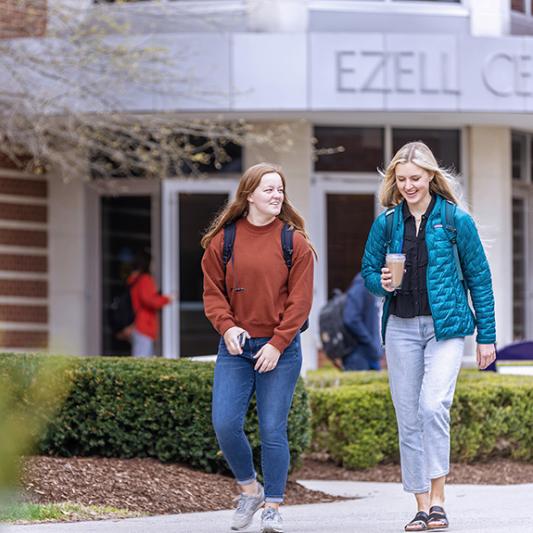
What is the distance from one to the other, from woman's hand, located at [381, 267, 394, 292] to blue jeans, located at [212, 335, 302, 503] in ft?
1.78

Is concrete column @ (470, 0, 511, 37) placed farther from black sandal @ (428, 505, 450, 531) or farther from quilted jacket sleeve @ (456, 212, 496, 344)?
black sandal @ (428, 505, 450, 531)

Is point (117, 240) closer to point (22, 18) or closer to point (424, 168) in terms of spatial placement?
point (22, 18)

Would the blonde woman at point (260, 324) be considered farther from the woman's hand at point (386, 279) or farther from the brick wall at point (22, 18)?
the brick wall at point (22, 18)

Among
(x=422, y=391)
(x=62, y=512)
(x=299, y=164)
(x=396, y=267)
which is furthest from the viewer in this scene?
(x=299, y=164)

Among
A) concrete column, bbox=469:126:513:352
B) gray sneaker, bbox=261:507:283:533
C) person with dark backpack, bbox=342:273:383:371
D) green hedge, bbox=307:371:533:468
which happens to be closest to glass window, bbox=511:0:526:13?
concrete column, bbox=469:126:513:352

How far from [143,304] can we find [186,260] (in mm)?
1286

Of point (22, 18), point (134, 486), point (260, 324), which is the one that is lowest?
point (134, 486)

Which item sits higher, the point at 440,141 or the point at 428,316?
the point at 440,141

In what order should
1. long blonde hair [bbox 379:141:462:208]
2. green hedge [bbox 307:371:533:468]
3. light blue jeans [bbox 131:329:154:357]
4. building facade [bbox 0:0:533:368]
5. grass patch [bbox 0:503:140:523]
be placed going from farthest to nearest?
light blue jeans [bbox 131:329:154:357] < building facade [bbox 0:0:533:368] < green hedge [bbox 307:371:533:468] < grass patch [bbox 0:503:140:523] < long blonde hair [bbox 379:141:462:208]

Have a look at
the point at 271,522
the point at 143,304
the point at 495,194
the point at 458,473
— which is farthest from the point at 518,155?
the point at 271,522

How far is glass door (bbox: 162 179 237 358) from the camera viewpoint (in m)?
18.5

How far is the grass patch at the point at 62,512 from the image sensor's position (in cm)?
661

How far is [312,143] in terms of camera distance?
60.7 feet

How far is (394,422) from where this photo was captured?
10.2 metres
